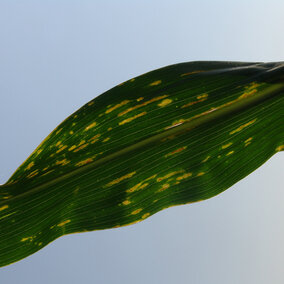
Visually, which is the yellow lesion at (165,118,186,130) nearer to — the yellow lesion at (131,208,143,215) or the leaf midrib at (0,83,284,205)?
the leaf midrib at (0,83,284,205)

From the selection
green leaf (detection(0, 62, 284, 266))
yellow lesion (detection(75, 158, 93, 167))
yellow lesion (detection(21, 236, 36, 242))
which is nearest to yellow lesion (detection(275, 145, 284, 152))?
green leaf (detection(0, 62, 284, 266))

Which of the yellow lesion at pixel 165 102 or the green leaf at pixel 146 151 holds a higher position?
the yellow lesion at pixel 165 102

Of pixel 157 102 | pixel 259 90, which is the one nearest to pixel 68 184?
pixel 157 102

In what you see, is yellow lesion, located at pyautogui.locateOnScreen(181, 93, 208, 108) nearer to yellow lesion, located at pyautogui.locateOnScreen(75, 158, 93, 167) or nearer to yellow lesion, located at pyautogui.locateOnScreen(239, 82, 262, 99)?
yellow lesion, located at pyautogui.locateOnScreen(239, 82, 262, 99)

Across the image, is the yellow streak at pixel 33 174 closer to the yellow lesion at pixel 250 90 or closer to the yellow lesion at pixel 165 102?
the yellow lesion at pixel 165 102

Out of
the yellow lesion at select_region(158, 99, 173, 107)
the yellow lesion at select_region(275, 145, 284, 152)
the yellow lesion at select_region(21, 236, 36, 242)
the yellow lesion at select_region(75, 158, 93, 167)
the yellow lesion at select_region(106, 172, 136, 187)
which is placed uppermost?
the yellow lesion at select_region(158, 99, 173, 107)

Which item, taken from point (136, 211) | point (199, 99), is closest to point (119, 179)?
point (136, 211)

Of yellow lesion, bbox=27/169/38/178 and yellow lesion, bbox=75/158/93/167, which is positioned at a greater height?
yellow lesion, bbox=75/158/93/167

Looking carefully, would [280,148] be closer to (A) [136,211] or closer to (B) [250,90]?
(B) [250,90]

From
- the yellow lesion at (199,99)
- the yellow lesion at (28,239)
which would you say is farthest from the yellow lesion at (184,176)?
the yellow lesion at (28,239)
